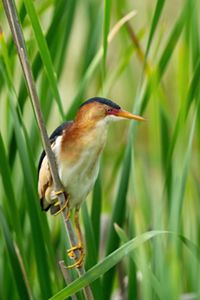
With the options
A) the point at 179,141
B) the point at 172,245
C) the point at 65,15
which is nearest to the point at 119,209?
the point at 179,141

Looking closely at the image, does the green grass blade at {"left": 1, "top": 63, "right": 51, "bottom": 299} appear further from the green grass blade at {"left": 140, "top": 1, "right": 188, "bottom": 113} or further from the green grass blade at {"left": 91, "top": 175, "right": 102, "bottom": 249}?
the green grass blade at {"left": 140, "top": 1, "right": 188, "bottom": 113}

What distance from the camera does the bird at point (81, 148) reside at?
58.2 inches

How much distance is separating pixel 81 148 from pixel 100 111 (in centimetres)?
7

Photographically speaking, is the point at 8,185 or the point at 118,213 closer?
the point at 8,185

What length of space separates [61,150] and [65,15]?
1.69 ft

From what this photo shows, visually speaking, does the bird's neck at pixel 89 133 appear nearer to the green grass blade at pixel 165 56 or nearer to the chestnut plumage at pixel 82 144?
the chestnut plumage at pixel 82 144

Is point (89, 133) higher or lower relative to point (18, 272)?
higher

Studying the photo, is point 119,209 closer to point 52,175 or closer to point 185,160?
point 185,160

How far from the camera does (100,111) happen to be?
4.85 ft

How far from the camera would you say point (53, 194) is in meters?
1.59

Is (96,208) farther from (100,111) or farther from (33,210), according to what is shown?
(100,111)

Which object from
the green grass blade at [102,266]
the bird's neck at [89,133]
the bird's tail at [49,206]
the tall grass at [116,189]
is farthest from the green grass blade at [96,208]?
the green grass blade at [102,266]

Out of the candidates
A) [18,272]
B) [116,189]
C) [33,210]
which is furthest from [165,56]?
[18,272]

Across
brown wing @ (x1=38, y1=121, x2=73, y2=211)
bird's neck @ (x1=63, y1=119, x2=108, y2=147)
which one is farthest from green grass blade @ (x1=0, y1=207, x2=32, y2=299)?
bird's neck @ (x1=63, y1=119, x2=108, y2=147)
